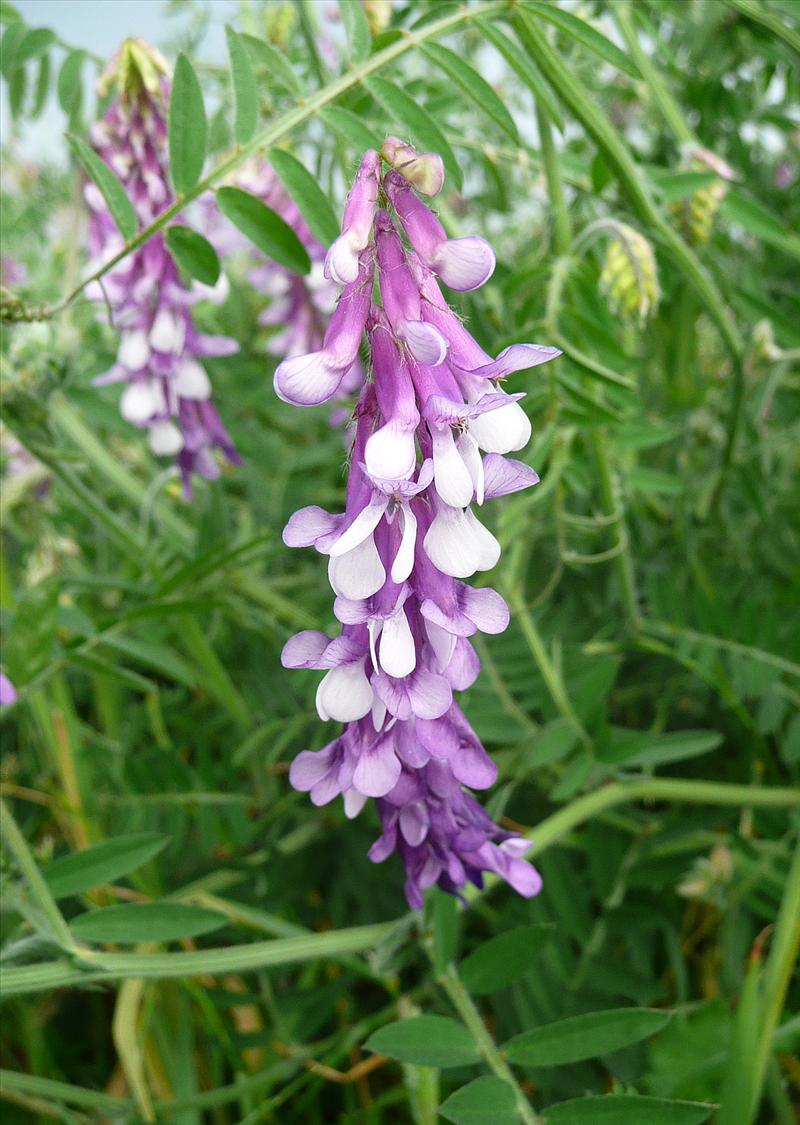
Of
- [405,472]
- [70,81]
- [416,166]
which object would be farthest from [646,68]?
[405,472]

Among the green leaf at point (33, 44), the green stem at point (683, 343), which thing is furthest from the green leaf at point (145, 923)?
the green stem at point (683, 343)

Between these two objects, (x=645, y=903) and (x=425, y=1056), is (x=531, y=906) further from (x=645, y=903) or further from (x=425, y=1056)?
A: (x=425, y=1056)

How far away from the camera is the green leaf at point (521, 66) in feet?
2.96

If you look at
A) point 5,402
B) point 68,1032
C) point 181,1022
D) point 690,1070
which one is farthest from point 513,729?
point 68,1032

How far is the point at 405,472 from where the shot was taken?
0.56m

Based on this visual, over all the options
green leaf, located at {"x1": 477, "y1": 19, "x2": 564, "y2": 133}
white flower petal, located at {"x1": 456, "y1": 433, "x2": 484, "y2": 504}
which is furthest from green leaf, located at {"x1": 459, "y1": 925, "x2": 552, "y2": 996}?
green leaf, located at {"x1": 477, "y1": 19, "x2": 564, "y2": 133}

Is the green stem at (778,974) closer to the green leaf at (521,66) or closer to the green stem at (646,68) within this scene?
the green leaf at (521,66)

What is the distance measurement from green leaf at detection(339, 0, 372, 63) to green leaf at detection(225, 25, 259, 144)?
0.28ft

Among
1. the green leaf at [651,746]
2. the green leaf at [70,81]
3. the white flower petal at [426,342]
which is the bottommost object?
the green leaf at [651,746]

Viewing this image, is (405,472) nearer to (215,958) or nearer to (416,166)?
(416,166)

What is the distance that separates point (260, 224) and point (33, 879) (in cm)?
56

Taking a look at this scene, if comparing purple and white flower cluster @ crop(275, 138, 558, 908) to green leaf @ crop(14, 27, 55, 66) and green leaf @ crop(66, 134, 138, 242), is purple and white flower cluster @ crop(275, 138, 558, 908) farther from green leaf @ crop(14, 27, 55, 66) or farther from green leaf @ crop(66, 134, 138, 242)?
green leaf @ crop(14, 27, 55, 66)

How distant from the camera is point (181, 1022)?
4.15 feet

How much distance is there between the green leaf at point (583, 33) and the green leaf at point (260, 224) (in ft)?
0.87
